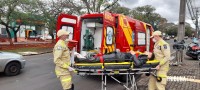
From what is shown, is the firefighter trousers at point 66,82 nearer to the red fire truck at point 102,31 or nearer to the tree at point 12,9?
the red fire truck at point 102,31

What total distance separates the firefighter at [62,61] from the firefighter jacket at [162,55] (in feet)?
7.12

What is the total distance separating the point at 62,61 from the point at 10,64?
461 cm

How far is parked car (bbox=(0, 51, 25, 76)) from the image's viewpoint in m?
8.71

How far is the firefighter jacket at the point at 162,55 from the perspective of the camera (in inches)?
216

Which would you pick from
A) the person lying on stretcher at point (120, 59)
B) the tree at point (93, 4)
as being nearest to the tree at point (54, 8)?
the tree at point (93, 4)

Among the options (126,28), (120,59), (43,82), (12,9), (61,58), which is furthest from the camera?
(12,9)

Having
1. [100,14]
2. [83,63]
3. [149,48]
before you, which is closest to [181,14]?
[149,48]

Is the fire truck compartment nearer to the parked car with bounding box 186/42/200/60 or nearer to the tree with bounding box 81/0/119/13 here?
the parked car with bounding box 186/42/200/60

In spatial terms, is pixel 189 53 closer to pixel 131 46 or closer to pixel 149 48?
pixel 149 48

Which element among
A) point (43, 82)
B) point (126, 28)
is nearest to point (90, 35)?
point (126, 28)

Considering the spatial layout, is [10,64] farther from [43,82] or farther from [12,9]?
[12,9]

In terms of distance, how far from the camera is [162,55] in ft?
18.4

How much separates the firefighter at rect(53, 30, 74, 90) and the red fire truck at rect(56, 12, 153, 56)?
253 cm

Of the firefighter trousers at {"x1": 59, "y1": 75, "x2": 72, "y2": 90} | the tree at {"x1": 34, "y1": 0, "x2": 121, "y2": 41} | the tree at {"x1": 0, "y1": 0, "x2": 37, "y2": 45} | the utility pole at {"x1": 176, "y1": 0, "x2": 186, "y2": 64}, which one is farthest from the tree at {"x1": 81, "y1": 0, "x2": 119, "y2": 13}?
the firefighter trousers at {"x1": 59, "y1": 75, "x2": 72, "y2": 90}
